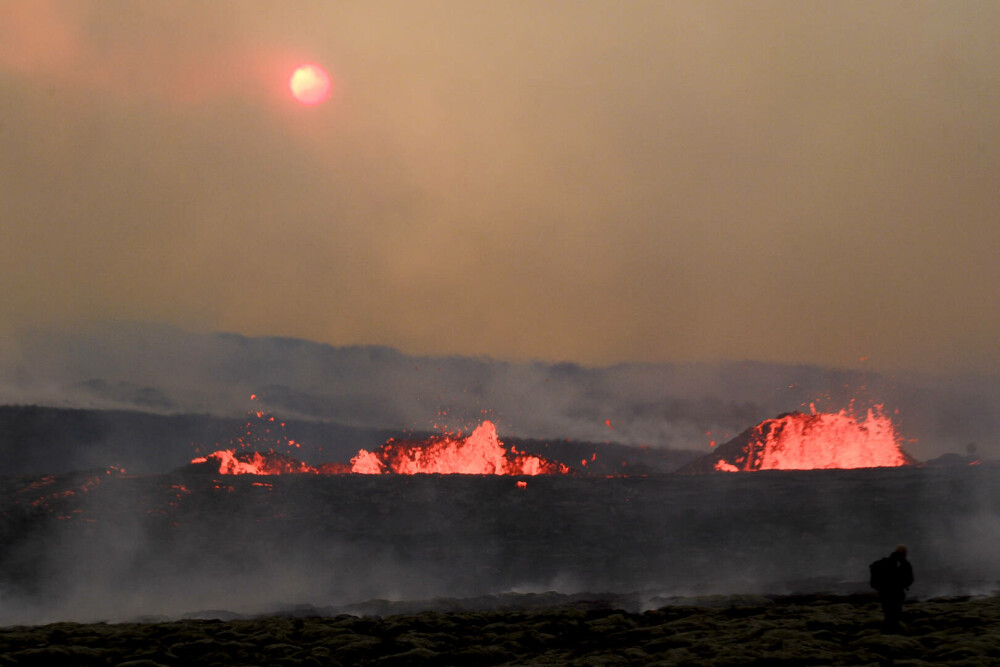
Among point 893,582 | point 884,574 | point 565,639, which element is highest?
point 884,574

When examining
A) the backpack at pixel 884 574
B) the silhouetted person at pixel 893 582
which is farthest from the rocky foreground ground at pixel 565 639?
the backpack at pixel 884 574

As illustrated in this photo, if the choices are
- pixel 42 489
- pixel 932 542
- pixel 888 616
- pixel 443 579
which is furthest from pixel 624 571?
pixel 42 489

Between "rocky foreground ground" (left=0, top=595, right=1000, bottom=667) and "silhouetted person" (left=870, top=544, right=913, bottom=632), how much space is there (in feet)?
1.39

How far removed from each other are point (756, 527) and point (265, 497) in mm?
57782

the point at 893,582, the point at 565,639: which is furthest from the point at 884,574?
the point at 565,639

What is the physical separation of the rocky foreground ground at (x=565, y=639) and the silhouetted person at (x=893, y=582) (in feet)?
1.39

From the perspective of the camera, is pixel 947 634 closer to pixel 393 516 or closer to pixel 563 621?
pixel 563 621

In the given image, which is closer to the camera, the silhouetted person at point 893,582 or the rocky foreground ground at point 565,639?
the rocky foreground ground at point 565,639

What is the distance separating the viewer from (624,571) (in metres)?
72.9

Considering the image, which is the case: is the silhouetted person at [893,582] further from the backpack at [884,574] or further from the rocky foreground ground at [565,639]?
the rocky foreground ground at [565,639]

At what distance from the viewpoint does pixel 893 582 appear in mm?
20250

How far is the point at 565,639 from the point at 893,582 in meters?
8.74

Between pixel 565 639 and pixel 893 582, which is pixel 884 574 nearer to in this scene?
pixel 893 582

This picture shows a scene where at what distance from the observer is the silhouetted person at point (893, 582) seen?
66.0ft
